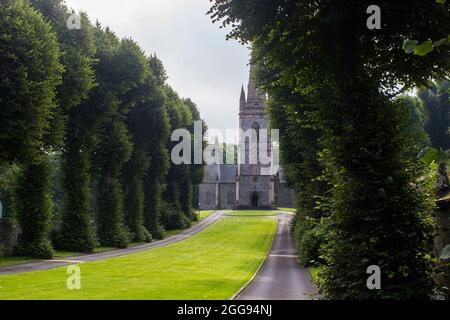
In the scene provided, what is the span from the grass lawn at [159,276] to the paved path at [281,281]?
31.1 inches

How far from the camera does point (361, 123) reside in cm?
1540

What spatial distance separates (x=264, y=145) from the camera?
4067 inches

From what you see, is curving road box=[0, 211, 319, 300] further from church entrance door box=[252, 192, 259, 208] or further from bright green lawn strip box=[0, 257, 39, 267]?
church entrance door box=[252, 192, 259, 208]

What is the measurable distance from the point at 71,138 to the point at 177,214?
29715 millimetres

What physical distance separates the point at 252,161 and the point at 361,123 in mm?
87004

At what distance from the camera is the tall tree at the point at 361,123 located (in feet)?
45.2

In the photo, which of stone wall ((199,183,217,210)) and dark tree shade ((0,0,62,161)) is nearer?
dark tree shade ((0,0,62,161))

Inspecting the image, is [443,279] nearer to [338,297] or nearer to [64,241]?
[338,297]

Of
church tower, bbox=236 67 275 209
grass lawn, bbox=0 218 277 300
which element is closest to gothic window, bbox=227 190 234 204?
church tower, bbox=236 67 275 209

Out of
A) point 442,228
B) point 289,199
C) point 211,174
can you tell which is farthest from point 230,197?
point 442,228

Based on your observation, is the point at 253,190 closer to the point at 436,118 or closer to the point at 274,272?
the point at 436,118

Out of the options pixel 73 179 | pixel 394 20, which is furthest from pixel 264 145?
pixel 394 20

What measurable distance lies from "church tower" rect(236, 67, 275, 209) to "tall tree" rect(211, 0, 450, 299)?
8374cm

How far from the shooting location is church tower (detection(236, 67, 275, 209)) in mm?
102062
